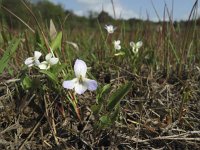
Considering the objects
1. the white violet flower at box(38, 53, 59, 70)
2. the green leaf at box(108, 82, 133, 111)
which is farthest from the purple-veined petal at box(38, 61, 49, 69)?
the green leaf at box(108, 82, 133, 111)

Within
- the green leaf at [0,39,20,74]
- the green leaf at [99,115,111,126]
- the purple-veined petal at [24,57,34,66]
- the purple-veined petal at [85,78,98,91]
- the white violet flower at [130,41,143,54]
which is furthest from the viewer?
the white violet flower at [130,41,143,54]

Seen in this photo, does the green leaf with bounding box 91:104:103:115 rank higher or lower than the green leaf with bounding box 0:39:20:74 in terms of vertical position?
lower

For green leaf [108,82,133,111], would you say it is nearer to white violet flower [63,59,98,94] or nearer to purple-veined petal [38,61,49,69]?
white violet flower [63,59,98,94]

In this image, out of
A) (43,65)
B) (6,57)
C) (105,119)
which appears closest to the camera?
(105,119)

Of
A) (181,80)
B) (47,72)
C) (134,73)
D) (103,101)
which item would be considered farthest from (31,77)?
(181,80)

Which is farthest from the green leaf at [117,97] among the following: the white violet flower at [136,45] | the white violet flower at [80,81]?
the white violet flower at [136,45]

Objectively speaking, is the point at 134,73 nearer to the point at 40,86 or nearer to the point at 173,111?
the point at 173,111

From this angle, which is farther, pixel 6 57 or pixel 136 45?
pixel 136 45

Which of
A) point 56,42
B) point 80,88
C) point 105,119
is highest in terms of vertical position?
point 56,42

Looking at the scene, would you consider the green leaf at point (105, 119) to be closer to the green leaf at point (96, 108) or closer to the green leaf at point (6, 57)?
the green leaf at point (96, 108)

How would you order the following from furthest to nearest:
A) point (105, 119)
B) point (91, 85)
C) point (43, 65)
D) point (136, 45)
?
1. point (136, 45)
2. point (43, 65)
3. point (105, 119)
4. point (91, 85)

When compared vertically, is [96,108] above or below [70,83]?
below

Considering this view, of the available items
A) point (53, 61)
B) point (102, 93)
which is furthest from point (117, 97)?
point (53, 61)

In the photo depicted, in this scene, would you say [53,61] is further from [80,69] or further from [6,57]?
[6,57]
